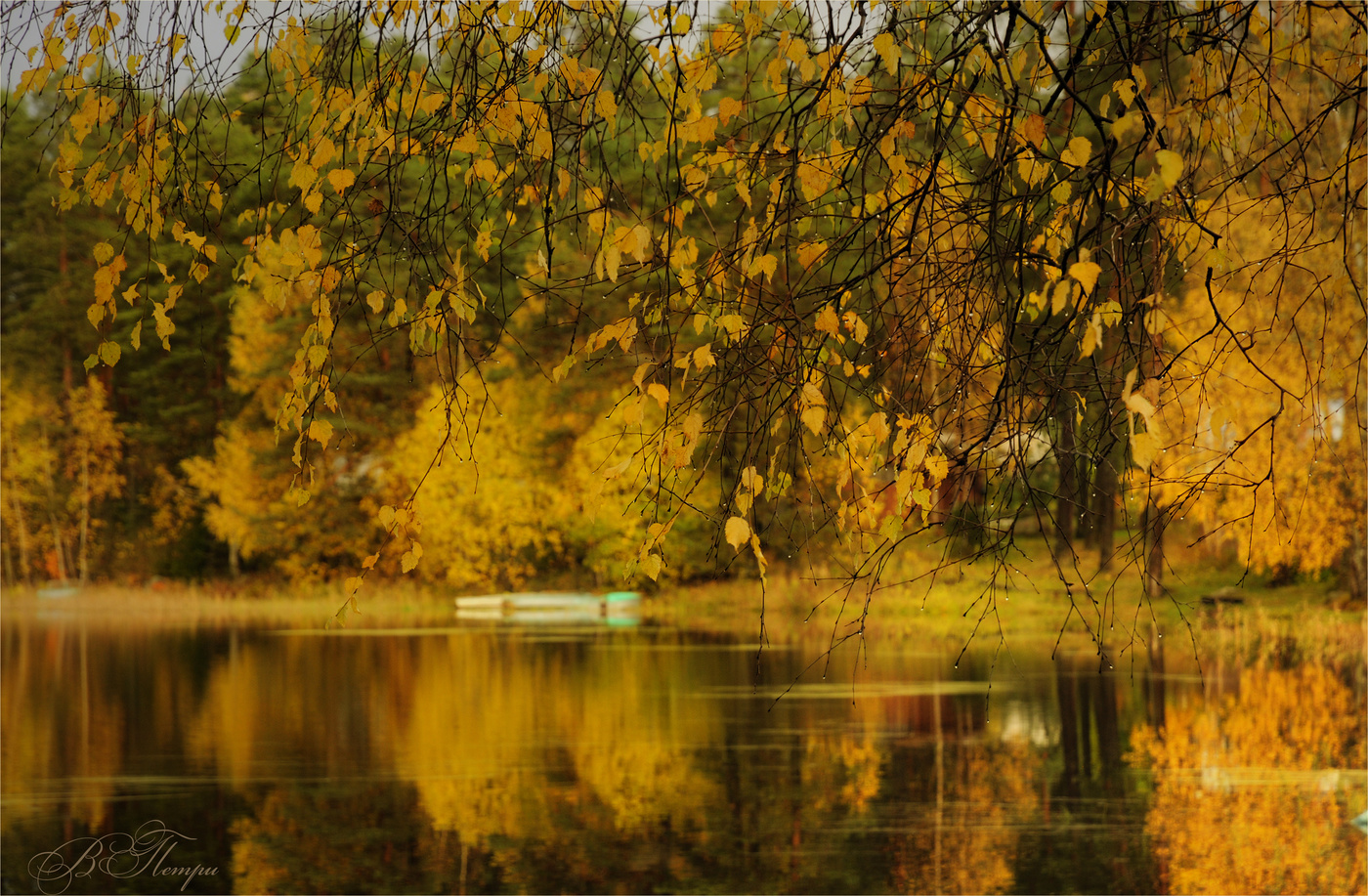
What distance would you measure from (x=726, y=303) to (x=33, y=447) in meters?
36.7

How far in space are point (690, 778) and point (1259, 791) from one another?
4.35 meters

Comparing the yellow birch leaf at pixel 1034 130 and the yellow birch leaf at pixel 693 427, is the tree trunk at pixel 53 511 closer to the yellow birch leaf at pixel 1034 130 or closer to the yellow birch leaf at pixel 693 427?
the yellow birch leaf at pixel 693 427

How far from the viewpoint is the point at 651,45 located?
363cm

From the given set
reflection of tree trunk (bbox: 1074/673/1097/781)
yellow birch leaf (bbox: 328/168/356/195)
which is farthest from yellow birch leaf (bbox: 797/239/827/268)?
reflection of tree trunk (bbox: 1074/673/1097/781)

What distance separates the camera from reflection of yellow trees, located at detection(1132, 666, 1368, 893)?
929cm

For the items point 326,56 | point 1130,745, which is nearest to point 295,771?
point 1130,745

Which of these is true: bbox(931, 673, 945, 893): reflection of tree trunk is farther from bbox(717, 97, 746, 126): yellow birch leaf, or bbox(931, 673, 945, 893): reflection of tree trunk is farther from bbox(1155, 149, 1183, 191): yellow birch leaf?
bbox(1155, 149, 1183, 191): yellow birch leaf

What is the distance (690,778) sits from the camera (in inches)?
500

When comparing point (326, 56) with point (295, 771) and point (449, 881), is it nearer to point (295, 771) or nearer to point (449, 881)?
point (449, 881)

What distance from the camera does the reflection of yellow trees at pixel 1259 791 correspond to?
9.29 m

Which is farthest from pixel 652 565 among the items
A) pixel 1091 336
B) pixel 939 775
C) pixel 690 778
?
pixel 939 775

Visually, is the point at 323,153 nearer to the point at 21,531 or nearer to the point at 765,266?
the point at 765,266

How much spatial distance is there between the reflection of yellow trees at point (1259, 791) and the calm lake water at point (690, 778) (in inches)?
1.4

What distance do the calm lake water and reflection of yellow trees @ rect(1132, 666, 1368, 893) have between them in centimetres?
4
